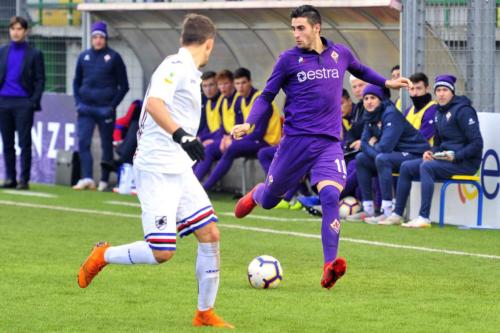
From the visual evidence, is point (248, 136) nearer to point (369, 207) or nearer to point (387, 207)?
point (369, 207)

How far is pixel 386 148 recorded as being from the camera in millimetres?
14367

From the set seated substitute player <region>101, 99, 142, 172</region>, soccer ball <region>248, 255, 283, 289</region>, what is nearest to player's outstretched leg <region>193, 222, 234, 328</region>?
soccer ball <region>248, 255, 283, 289</region>

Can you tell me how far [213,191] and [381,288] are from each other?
8843mm

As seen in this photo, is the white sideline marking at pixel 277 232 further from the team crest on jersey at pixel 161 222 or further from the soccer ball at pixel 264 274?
the team crest on jersey at pixel 161 222

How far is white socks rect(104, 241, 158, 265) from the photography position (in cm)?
762

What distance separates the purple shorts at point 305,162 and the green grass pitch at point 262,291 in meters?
0.73

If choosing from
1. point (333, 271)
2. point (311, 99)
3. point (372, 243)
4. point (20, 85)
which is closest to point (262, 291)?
point (333, 271)

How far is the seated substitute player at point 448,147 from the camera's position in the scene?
13.6 meters

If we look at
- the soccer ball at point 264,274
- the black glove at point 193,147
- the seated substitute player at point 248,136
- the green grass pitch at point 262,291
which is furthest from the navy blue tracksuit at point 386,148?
the black glove at point 193,147

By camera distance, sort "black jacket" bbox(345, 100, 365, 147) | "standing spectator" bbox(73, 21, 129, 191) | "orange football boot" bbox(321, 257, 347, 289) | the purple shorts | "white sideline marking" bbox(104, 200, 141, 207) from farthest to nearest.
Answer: "standing spectator" bbox(73, 21, 129, 191)
"white sideline marking" bbox(104, 200, 141, 207)
"black jacket" bbox(345, 100, 365, 147)
the purple shorts
"orange football boot" bbox(321, 257, 347, 289)

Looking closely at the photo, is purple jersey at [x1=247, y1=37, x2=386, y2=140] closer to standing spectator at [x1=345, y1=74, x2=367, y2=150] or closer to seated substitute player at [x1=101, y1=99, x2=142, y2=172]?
standing spectator at [x1=345, y1=74, x2=367, y2=150]

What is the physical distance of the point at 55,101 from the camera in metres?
19.8

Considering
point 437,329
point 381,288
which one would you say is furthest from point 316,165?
point 437,329

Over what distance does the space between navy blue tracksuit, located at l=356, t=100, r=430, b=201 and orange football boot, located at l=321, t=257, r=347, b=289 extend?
5.58 meters
